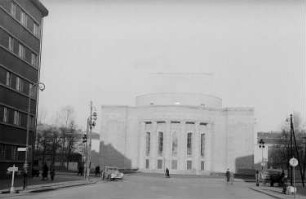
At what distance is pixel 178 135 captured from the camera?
10731cm

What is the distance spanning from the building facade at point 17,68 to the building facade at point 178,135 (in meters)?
53.6

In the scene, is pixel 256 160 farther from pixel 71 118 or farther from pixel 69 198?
pixel 69 198

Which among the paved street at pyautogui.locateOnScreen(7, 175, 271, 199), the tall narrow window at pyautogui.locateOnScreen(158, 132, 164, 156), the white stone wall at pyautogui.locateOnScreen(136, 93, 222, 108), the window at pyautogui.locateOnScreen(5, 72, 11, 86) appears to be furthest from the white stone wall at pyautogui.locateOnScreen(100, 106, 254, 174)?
the paved street at pyautogui.locateOnScreen(7, 175, 271, 199)

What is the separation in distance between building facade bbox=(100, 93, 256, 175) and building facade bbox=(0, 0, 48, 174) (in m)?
53.6

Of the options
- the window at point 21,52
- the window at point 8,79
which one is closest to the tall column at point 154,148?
the window at point 21,52

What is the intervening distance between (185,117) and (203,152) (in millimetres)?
10135

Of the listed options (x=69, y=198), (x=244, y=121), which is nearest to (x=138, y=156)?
(x=244, y=121)

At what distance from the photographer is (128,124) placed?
118125 mm

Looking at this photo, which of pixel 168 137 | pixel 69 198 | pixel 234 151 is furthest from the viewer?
pixel 234 151

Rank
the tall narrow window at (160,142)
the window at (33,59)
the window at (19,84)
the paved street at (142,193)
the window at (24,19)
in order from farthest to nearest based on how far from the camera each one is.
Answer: the tall narrow window at (160,142) < the window at (33,59) < the window at (24,19) < the window at (19,84) < the paved street at (142,193)

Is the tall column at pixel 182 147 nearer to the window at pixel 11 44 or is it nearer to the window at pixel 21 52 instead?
the window at pixel 21 52

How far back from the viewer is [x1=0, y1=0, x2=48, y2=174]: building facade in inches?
1848

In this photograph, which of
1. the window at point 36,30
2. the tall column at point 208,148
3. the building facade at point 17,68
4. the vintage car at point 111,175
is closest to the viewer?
the building facade at point 17,68

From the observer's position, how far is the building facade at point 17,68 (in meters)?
46.9
